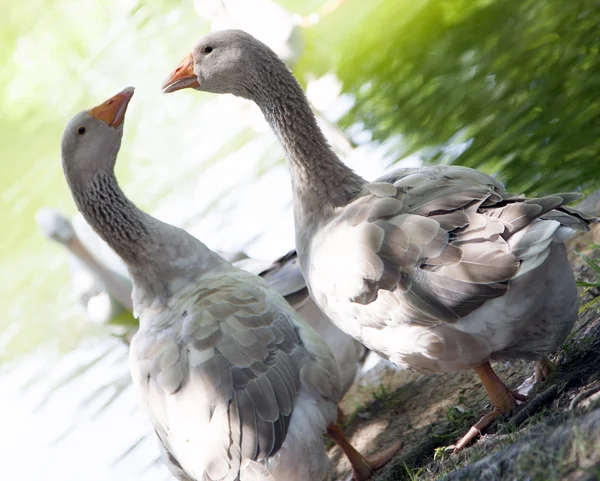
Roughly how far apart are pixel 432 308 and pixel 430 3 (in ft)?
21.7

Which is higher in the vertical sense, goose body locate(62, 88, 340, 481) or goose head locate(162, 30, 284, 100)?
goose head locate(162, 30, 284, 100)

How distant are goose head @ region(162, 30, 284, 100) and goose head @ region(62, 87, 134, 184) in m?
0.66

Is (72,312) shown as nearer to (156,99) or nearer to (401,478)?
(156,99)

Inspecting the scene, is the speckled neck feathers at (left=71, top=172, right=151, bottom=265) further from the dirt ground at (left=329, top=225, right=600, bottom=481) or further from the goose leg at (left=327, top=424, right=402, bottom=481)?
the dirt ground at (left=329, top=225, right=600, bottom=481)

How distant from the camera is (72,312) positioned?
864cm

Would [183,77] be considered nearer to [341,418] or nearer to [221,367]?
[221,367]

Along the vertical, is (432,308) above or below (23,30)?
below

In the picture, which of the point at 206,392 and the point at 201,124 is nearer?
the point at 206,392

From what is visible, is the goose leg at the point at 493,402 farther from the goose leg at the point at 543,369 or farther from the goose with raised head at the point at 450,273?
the goose leg at the point at 543,369

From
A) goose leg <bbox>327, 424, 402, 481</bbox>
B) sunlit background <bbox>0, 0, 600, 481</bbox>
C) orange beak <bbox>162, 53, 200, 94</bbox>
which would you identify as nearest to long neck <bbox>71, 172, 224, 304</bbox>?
orange beak <bbox>162, 53, 200, 94</bbox>

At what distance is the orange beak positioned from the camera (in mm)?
4371

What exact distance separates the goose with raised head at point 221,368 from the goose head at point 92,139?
47 mm

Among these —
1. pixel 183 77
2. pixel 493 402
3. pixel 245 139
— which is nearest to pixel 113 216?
pixel 183 77

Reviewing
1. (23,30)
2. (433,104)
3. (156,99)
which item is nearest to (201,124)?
(156,99)
